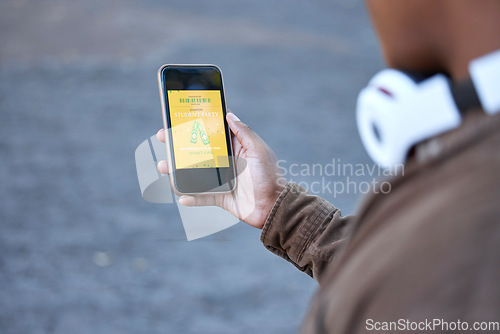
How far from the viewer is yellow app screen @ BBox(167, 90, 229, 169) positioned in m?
1.83

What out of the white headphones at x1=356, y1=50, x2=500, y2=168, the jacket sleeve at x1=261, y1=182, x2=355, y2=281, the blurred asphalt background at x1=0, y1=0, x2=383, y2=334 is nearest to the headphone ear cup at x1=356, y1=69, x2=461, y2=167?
the white headphones at x1=356, y1=50, x2=500, y2=168

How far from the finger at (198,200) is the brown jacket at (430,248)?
3.86 ft

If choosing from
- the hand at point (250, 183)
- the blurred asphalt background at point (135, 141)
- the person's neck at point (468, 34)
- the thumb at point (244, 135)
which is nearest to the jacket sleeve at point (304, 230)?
the hand at point (250, 183)

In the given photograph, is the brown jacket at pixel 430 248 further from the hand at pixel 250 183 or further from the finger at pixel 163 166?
the finger at pixel 163 166

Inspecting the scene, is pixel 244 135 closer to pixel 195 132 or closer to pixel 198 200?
pixel 195 132

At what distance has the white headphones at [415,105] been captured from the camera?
0.59 m

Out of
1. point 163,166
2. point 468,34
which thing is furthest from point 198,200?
point 468,34

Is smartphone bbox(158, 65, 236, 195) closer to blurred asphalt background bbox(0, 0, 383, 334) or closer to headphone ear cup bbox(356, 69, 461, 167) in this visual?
headphone ear cup bbox(356, 69, 461, 167)

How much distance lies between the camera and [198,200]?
1843 millimetres

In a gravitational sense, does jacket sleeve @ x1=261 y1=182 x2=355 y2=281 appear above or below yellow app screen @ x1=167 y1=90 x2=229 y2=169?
below

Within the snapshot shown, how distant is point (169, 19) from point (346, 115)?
3.66m

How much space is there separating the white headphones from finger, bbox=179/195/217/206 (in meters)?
1.12

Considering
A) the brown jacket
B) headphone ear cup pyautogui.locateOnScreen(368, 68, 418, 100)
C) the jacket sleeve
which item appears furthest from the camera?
the jacket sleeve

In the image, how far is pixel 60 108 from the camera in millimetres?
5355
